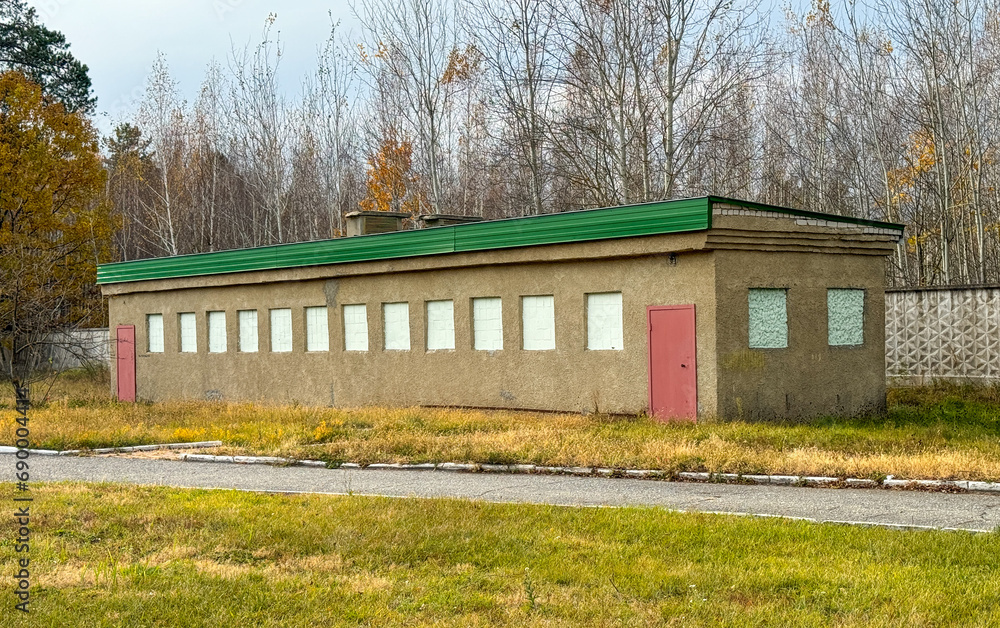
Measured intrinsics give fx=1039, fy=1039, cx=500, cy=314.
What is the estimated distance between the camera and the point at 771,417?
18000mm

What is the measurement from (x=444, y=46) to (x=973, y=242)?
18.9 metres

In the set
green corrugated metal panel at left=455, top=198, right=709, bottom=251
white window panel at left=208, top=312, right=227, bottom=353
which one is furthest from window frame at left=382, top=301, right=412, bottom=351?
white window panel at left=208, top=312, right=227, bottom=353

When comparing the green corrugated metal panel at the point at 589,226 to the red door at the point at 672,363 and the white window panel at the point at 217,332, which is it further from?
the white window panel at the point at 217,332

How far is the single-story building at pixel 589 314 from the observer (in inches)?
699

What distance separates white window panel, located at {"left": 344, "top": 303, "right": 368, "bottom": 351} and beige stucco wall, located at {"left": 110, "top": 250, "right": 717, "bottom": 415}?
17 cm

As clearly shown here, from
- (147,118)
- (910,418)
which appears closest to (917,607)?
(910,418)

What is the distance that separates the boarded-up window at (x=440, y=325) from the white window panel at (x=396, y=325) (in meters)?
0.63

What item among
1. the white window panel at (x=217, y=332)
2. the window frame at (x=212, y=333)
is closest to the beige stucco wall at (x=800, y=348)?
the window frame at (x=212, y=333)

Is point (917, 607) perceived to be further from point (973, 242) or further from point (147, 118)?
point (147, 118)

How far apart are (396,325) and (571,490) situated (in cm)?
1141

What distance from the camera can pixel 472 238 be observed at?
20672 millimetres

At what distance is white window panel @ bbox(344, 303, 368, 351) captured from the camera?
23312mm

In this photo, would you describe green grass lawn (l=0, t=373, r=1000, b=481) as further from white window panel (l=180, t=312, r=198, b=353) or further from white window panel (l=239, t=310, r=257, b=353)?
white window panel (l=180, t=312, r=198, b=353)

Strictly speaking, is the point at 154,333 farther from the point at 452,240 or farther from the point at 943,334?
the point at 943,334
